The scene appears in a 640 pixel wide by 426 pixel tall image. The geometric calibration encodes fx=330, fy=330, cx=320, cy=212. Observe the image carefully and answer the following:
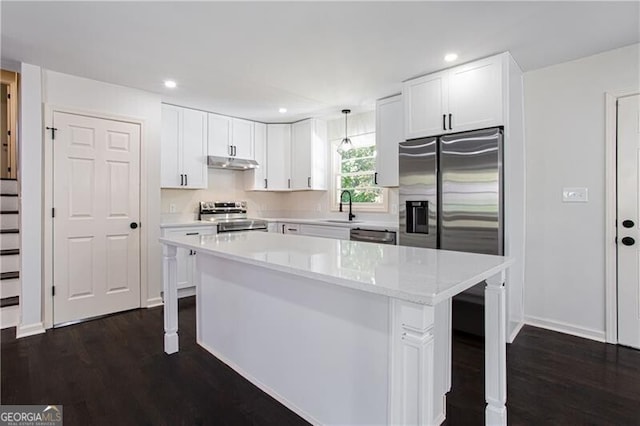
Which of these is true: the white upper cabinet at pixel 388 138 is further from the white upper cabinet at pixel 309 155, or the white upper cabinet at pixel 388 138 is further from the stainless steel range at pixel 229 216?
the stainless steel range at pixel 229 216

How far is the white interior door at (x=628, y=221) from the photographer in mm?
2641

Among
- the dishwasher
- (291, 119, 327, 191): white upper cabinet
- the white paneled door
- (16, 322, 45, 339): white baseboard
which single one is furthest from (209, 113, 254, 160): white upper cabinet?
(16, 322, 45, 339): white baseboard

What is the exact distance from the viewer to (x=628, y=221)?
2676 mm

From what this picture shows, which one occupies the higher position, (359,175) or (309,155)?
(309,155)

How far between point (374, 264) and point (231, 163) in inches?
139

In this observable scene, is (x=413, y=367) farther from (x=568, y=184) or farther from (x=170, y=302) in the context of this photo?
(x=568, y=184)

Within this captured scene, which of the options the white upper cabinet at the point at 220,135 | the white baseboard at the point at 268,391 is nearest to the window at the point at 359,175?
the white upper cabinet at the point at 220,135

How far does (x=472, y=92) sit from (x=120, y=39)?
2.85 meters

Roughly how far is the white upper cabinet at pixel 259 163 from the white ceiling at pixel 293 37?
1549 mm

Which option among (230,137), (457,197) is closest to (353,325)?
(457,197)

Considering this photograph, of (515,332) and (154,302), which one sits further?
(154,302)

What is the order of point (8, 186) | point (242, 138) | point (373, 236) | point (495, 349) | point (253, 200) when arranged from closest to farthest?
point (495, 349) < point (373, 236) < point (8, 186) < point (242, 138) < point (253, 200)

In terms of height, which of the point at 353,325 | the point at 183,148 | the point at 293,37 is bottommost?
the point at 353,325

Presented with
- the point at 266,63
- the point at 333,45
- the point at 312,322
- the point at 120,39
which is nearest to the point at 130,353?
→ the point at 312,322
